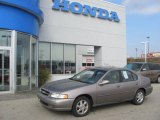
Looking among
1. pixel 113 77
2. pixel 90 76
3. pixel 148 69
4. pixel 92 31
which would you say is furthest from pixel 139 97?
pixel 92 31

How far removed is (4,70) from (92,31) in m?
9.91

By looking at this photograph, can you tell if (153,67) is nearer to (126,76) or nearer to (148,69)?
(148,69)

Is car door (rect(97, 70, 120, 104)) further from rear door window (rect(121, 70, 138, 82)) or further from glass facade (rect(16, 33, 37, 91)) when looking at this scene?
glass facade (rect(16, 33, 37, 91))

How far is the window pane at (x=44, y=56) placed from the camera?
1714 centimetres

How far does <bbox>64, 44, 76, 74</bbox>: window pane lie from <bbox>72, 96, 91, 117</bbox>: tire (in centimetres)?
1077

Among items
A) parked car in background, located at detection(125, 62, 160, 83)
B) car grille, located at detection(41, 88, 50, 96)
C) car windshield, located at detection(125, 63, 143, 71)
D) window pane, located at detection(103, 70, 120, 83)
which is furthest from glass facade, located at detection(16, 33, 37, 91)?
parked car in background, located at detection(125, 62, 160, 83)

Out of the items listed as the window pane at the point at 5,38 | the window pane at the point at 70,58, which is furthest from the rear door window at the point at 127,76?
the window pane at the point at 70,58

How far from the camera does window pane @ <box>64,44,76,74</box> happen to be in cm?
1856

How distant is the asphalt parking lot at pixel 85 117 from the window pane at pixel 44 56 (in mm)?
7259

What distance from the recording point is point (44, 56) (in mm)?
17250

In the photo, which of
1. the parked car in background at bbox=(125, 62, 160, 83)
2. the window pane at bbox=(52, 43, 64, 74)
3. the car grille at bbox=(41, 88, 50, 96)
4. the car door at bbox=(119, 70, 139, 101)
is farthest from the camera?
the window pane at bbox=(52, 43, 64, 74)

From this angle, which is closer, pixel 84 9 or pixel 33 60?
pixel 33 60

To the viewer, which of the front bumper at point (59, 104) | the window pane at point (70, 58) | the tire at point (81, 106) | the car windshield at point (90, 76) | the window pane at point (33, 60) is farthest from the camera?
the window pane at point (70, 58)

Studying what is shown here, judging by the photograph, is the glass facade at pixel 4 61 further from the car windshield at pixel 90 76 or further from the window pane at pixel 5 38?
the car windshield at pixel 90 76
